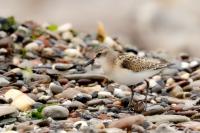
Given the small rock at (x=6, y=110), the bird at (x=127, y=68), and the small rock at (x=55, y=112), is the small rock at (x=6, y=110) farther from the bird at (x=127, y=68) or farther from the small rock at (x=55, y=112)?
the bird at (x=127, y=68)

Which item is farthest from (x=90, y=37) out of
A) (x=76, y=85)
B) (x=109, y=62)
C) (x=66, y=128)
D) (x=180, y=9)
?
(x=180, y=9)

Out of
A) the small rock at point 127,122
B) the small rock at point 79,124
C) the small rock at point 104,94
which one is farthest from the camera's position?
the small rock at point 104,94

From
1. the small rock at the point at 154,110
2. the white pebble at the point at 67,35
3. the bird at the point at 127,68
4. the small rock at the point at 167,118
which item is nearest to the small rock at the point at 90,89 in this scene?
the bird at the point at 127,68

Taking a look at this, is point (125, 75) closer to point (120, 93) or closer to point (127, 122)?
point (120, 93)

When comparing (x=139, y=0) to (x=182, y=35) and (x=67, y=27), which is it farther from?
(x=67, y=27)

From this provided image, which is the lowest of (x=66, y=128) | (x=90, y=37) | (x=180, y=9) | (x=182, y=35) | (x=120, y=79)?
(x=66, y=128)
